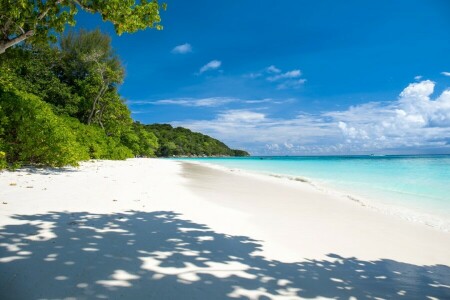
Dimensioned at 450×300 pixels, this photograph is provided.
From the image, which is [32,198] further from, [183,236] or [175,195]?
[183,236]

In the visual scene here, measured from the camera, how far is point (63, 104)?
29.1 m

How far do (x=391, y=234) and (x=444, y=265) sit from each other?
5.09ft

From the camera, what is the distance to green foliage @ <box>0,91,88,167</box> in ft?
36.6

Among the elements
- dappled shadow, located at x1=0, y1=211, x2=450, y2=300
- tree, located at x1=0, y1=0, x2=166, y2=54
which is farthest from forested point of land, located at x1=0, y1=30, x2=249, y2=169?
dappled shadow, located at x1=0, y1=211, x2=450, y2=300

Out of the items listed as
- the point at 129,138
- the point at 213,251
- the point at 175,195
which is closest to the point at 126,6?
the point at 175,195

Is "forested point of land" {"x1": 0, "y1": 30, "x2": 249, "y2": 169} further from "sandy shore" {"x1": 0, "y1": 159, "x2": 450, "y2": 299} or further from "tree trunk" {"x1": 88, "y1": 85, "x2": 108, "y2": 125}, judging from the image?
"sandy shore" {"x1": 0, "y1": 159, "x2": 450, "y2": 299}

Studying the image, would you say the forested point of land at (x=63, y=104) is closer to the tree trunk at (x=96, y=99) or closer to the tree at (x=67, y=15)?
the tree trunk at (x=96, y=99)

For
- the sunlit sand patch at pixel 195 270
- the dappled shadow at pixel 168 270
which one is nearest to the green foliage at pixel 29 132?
the dappled shadow at pixel 168 270

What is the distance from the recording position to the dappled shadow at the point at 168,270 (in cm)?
296

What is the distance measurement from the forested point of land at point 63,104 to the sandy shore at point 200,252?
16.3ft

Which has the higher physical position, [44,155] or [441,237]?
[44,155]

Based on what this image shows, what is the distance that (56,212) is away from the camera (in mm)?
5641

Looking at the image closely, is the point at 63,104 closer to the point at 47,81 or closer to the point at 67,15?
the point at 47,81

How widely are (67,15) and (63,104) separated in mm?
23424
